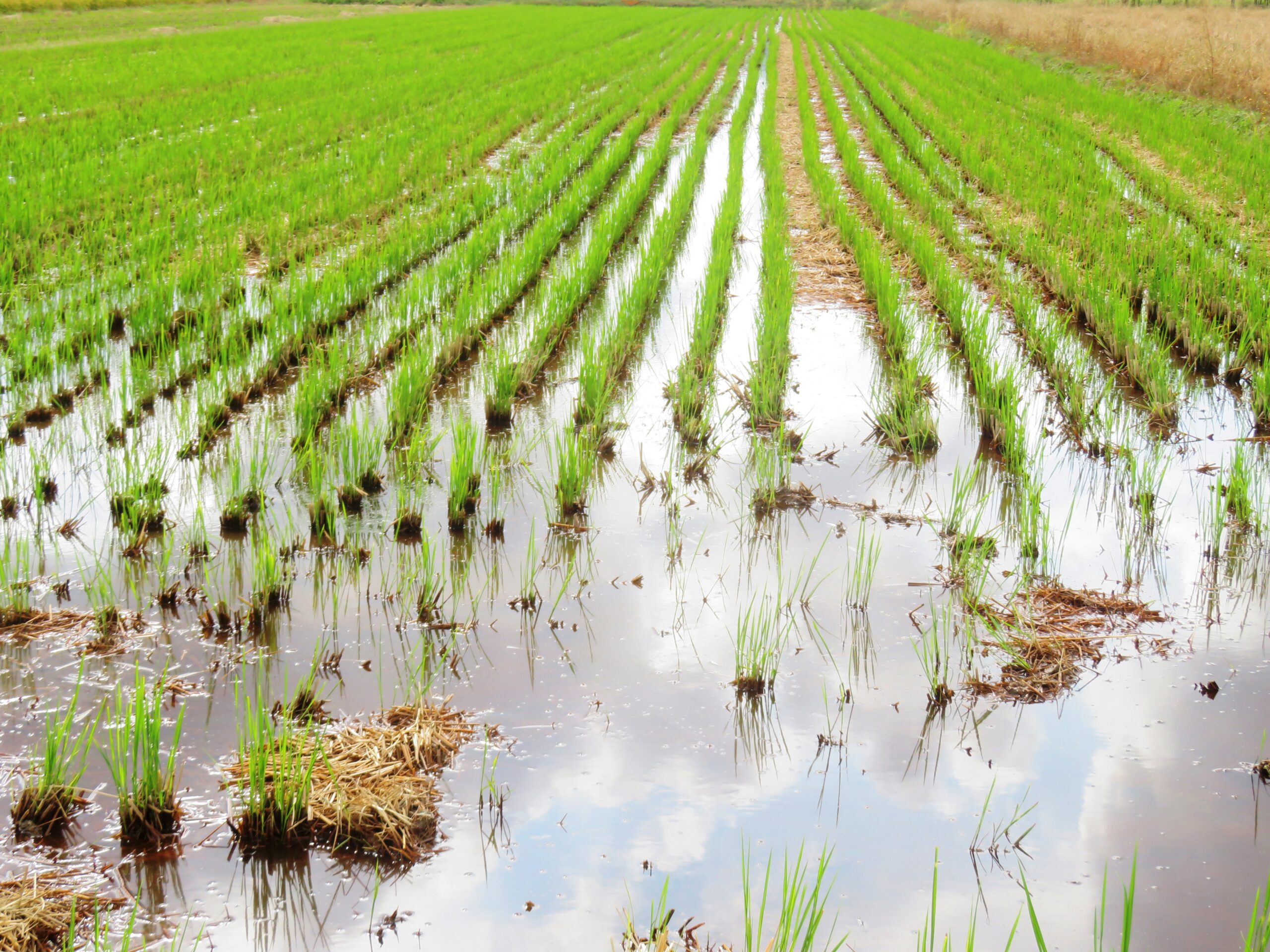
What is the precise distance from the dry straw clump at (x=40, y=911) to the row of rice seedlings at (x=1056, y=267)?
4076 mm

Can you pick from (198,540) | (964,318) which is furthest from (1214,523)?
(198,540)

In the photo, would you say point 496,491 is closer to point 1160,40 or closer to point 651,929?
point 651,929

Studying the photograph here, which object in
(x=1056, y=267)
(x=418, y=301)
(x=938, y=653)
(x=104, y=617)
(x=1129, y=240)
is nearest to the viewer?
(x=938, y=653)

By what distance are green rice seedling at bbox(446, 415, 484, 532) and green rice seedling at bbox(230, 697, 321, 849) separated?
134 centimetres

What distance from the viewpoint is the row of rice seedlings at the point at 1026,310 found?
4.32m

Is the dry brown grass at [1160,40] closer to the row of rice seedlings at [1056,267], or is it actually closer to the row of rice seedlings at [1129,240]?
the row of rice seedlings at [1129,240]

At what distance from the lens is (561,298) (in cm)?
552

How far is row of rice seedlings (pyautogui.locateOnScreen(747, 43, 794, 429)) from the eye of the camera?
4383 millimetres

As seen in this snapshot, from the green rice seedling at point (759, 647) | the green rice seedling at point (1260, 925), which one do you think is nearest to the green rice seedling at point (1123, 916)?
the green rice seedling at point (1260, 925)

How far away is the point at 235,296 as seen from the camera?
18.3 feet

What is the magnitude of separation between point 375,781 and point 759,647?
3.27 ft

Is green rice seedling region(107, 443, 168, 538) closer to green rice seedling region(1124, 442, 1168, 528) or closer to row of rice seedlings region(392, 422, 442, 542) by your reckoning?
row of rice seedlings region(392, 422, 442, 542)

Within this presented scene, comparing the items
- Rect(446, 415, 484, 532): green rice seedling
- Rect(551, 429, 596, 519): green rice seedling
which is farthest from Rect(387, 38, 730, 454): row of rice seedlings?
Rect(551, 429, 596, 519): green rice seedling

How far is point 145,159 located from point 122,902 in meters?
8.32
